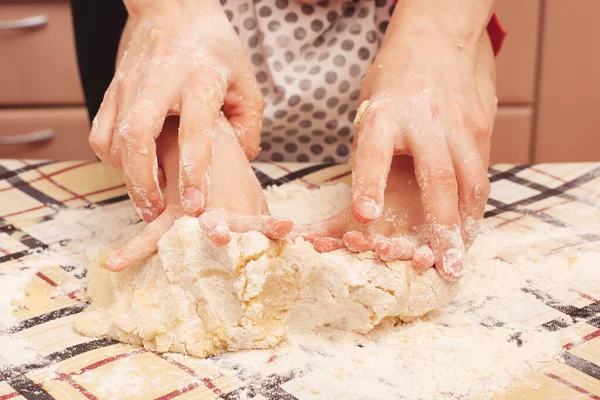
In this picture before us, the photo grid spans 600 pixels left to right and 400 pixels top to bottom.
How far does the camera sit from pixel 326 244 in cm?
82

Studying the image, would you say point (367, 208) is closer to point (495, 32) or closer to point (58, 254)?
point (58, 254)

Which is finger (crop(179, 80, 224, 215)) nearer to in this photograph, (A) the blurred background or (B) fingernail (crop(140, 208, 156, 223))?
(B) fingernail (crop(140, 208, 156, 223))

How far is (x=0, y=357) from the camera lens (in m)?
0.79

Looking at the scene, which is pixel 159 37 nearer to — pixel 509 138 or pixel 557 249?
pixel 557 249

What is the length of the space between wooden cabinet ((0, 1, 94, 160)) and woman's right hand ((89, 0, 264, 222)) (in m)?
1.22

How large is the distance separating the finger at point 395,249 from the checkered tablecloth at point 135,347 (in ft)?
0.53

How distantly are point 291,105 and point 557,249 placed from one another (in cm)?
51

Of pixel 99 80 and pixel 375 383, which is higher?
pixel 99 80

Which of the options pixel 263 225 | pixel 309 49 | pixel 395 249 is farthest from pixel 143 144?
pixel 309 49

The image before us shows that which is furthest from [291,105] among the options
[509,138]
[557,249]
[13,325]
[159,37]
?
[509,138]

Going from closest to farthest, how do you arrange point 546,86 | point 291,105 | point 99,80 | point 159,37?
point 159,37
point 291,105
point 99,80
point 546,86

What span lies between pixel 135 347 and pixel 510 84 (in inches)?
64.0

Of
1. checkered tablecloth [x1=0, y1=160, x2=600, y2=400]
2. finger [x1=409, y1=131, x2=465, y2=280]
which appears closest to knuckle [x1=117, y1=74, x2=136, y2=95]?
checkered tablecloth [x1=0, y1=160, x2=600, y2=400]

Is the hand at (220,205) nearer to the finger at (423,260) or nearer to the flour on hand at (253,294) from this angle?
the flour on hand at (253,294)
